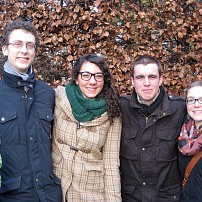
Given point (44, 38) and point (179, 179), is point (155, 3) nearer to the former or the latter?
point (44, 38)

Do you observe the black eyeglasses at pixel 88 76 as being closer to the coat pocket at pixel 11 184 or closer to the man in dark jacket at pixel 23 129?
the man in dark jacket at pixel 23 129

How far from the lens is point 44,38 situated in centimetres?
480

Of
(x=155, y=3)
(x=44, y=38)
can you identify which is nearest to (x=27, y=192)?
(x=44, y=38)

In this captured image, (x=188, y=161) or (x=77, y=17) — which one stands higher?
(x=77, y=17)

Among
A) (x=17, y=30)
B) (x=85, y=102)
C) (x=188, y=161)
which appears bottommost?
(x=188, y=161)

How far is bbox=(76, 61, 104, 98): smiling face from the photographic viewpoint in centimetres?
305

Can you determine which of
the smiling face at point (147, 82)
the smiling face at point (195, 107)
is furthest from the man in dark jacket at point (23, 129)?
the smiling face at point (195, 107)

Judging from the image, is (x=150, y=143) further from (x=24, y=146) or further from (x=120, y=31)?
(x=120, y=31)

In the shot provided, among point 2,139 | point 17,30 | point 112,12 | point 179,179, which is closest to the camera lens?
point 2,139

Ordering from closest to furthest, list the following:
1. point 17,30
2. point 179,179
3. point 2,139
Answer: point 2,139 < point 17,30 < point 179,179

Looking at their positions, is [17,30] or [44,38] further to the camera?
[44,38]

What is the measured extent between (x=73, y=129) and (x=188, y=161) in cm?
106

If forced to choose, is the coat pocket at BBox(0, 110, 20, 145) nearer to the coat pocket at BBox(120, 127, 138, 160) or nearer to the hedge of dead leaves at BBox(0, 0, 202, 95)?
the coat pocket at BBox(120, 127, 138, 160)

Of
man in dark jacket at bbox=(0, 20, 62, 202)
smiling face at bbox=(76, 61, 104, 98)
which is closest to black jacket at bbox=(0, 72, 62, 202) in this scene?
man in dark jacket at bbox=(0, 20, 62, 202)
